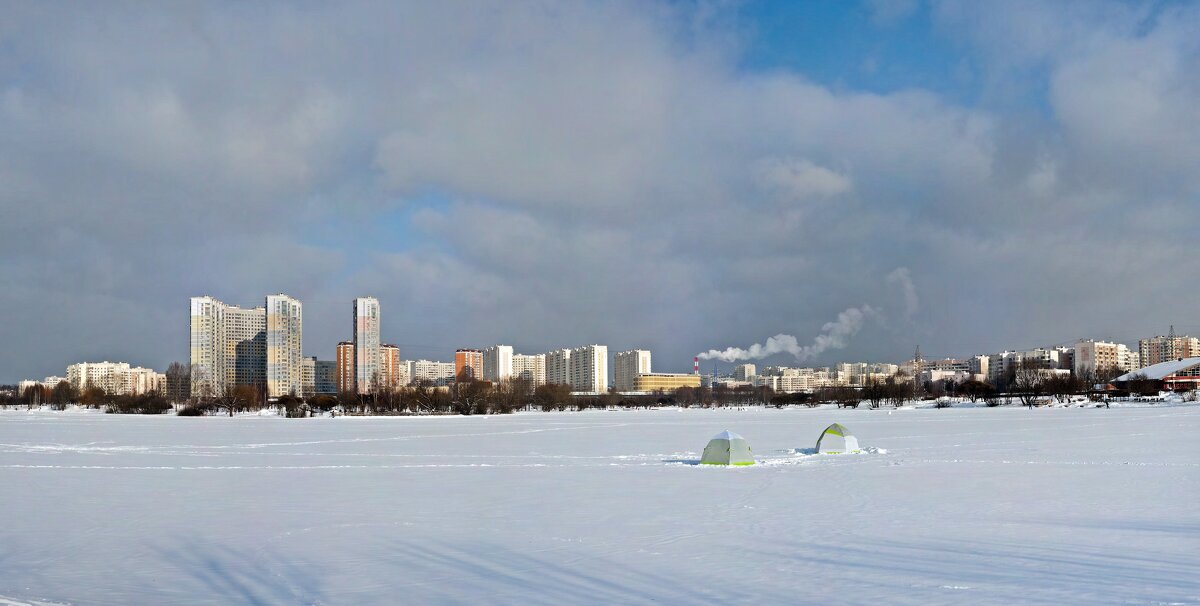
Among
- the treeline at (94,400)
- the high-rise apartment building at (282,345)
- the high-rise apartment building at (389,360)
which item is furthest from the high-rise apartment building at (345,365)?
the treeline at (94,400)

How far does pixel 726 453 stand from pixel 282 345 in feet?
436

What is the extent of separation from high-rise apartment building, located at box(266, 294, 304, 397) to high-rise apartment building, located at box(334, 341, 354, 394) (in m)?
11.6

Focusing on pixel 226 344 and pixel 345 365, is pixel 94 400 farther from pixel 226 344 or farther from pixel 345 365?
pixel 345 365

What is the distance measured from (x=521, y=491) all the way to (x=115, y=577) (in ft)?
27.7

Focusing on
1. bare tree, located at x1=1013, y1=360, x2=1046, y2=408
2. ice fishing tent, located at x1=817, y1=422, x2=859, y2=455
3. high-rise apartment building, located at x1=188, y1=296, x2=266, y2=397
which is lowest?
bare tree, located at x1=1013, y1=360, x2=1046, y2=408

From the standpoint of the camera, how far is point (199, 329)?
147 m

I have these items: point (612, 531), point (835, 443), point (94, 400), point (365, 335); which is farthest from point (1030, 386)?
point (94, 400)

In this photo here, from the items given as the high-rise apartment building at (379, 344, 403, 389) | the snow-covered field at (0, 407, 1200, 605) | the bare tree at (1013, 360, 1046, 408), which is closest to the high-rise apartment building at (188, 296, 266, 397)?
the high-rise apartment building at (379, 344, 403, 389)

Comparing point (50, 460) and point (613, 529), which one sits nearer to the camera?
point (613, 529)

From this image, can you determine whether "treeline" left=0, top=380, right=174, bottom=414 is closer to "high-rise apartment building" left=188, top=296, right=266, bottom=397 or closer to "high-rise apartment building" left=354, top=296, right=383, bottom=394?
"high-rise apartment building" left=188, top=296, right=266, bottom=397

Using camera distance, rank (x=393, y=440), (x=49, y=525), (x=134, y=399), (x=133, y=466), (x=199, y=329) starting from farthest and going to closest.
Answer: (x=199, y=329) < (x=134, y=399) < (x=393, y=440) < (x=133, y=466) < (x=49, y=525)

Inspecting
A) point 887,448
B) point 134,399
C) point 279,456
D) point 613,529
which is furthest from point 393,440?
point 134,399

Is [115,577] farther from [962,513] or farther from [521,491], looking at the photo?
[962,513]

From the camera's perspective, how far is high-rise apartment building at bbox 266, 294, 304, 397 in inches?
5591
